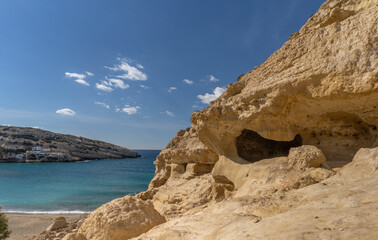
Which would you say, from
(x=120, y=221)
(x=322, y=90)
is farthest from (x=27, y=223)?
(x=322, y=90)

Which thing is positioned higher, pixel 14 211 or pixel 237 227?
pixel 237 227

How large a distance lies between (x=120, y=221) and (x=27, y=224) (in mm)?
12176

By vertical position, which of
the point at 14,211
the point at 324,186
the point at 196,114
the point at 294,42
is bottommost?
the point at 14,211

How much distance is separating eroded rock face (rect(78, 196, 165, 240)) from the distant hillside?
67.8 m

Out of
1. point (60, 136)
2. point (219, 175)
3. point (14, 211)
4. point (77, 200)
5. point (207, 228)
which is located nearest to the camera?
point (207, 228)

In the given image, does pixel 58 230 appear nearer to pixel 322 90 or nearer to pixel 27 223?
pixel 27 223

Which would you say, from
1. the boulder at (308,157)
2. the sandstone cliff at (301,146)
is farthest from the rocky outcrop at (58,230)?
the boulder at (308,157)

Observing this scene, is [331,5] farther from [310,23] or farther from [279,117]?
[279,117]

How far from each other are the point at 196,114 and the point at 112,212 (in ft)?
15.7

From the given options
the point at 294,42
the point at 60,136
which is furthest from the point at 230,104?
the point at 60,136

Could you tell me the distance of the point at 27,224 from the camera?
40.8ft

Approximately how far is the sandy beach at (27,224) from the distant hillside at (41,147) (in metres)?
54.7

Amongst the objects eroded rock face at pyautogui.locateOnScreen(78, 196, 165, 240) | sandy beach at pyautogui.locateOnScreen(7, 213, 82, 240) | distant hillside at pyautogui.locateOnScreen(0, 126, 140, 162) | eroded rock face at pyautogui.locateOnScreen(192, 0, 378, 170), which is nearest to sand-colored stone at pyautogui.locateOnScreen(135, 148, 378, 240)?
eroded rock face at pyautogui.locateOnScreen(78, 196, 165, 240)

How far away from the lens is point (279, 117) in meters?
5.97
